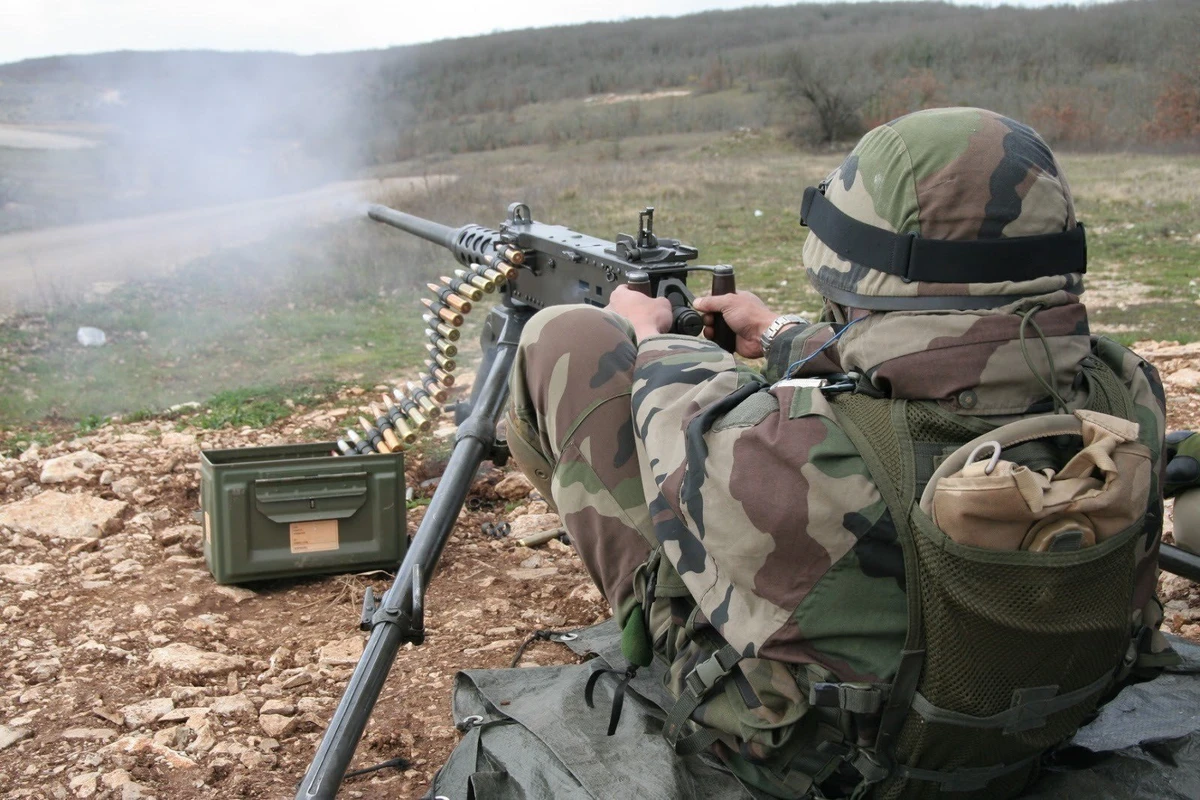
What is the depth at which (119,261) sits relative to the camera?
42.1ft

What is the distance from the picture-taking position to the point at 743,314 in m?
3.22

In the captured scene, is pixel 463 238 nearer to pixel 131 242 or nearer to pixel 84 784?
pixel 84 784

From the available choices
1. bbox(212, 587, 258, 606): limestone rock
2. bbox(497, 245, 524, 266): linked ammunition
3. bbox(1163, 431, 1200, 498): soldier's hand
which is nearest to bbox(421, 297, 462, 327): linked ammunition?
bbox(497, 245, 524, 266): linked ammunition

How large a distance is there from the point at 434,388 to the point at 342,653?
5.59 feet

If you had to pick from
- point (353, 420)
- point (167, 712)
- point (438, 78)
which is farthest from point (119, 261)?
point (438, 78)

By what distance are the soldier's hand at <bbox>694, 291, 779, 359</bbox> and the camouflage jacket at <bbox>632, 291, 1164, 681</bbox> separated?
3.69ft

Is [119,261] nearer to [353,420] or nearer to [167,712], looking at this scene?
[353,420]


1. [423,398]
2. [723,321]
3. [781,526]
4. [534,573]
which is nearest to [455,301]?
[423,398]

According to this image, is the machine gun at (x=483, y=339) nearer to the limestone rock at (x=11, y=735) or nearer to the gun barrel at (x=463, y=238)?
the gun barrel at (x=463, y=238)

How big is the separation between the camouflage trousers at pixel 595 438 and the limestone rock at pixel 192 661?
138 cm

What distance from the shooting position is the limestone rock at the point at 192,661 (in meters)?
3.34

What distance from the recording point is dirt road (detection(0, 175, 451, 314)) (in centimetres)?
1091

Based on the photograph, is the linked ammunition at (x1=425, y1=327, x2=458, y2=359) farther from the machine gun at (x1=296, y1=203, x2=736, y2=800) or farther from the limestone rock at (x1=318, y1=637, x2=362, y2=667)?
the limestone rock at (x1=318, y1=637, x2=362, y2=667)

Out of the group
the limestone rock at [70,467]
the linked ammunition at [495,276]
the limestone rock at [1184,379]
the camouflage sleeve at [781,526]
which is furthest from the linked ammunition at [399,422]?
the limestone rock at [1184,379]
